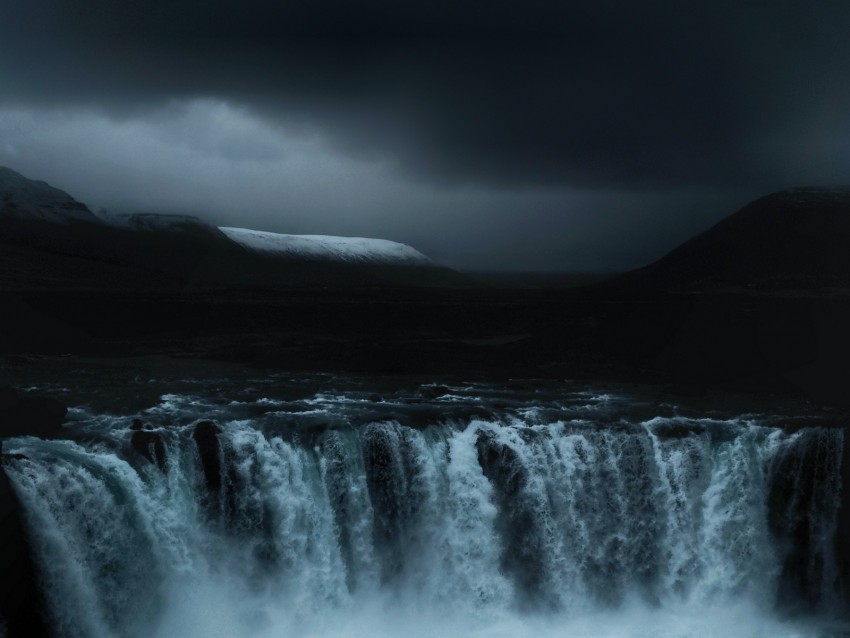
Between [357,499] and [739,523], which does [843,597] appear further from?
[357,499]

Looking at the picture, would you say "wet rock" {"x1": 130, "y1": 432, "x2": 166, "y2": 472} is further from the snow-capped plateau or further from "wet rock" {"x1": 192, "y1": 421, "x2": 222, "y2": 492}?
the snow-capped plateau

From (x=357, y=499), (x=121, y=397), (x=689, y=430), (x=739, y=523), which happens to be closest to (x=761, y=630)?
(x=739, y=523)

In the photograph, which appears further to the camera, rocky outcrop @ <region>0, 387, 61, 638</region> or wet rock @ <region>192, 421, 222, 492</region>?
wet rock @ <region>192, 421, 222, 492</region>

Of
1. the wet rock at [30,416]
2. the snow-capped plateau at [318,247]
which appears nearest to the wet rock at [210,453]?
the wet rock at [30,416]

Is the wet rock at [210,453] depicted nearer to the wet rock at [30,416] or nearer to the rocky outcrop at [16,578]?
the wet rock at [30,416]

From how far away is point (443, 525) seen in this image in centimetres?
2236

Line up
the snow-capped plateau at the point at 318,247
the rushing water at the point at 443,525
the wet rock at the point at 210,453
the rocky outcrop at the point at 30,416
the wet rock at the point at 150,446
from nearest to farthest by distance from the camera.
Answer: the rushing water at the point at 443,525 < the wet rock at the point at 150,446 < the wet rock at the point at 210,453 < the rocky outcrop at the point at 30,416 < the snow-capped plateau at the point at 318,247

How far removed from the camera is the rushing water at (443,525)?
19.8 metres

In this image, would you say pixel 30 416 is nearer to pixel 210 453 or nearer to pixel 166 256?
pixel 210 453

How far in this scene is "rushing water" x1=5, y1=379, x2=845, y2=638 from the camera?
19797 mm

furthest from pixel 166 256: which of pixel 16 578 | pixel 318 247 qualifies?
pixel 16 578

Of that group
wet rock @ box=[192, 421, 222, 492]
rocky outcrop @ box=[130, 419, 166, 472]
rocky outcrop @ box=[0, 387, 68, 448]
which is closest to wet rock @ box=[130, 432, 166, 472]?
rocky outcrop @ box=[130, 419, 166, 472]

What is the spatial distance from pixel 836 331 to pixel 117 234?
11840 centimetres

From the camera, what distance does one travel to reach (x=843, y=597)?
76.3 feet
